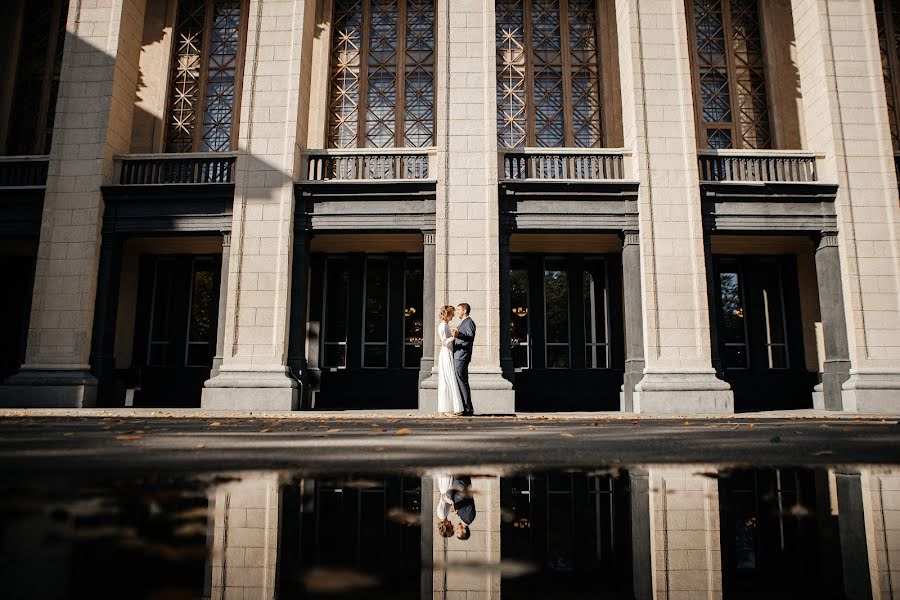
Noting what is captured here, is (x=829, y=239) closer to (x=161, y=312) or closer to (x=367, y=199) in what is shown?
(x=367, y=199)

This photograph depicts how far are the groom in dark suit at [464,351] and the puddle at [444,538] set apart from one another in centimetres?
716

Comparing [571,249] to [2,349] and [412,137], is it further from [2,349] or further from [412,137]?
[2,349]

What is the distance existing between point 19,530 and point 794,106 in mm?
19590

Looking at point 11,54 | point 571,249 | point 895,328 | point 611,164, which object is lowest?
point 895,328

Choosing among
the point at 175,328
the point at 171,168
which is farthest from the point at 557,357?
the point at 171,168

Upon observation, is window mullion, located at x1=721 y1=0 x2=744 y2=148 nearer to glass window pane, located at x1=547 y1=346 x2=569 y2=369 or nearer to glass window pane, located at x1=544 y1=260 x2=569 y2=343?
glass window pane, located at x1=544 y1=260 x2=569 y2=343

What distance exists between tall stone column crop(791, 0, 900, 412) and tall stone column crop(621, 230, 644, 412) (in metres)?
4.74

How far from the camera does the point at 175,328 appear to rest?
1599 centimetres

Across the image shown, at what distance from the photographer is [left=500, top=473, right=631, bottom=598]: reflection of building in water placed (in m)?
1.26

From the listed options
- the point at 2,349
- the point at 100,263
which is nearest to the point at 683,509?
the point at 100,263

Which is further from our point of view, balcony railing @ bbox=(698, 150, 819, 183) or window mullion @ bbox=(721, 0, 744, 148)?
window mullion @ bbox=(721, 0, 744, 148)

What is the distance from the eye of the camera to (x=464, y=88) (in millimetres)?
13445

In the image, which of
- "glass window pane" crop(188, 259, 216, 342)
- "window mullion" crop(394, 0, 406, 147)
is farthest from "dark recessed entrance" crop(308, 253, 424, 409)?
"window mullion" crop(394, 0, 406, 147)

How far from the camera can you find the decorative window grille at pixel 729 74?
53.6 feet
